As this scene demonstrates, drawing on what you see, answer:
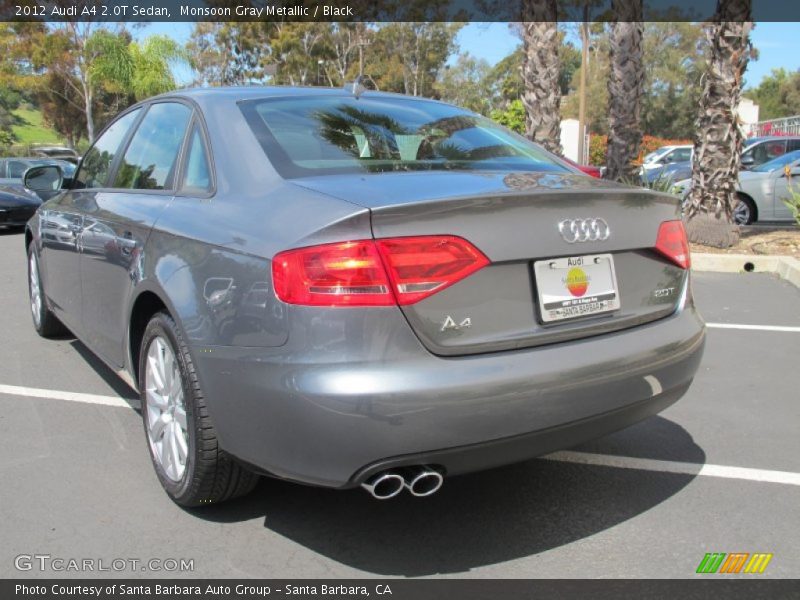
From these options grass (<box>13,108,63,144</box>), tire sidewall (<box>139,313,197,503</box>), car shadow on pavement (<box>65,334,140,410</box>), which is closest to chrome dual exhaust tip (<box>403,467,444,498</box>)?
tire sidewall (<box>139,313,197,503</box>)

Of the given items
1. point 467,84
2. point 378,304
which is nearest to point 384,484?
point 378,304

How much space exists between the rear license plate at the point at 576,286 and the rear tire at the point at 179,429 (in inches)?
49.3

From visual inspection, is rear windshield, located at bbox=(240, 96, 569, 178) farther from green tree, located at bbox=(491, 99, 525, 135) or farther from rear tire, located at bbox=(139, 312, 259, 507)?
green tree, located at bbox=(491, 99, 525, 135)

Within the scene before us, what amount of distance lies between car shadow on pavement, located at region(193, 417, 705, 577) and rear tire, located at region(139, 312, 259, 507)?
181 millimetres

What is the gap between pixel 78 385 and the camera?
473 centimetres

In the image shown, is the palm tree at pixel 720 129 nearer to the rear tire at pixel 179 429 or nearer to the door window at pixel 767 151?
the door window at pixel 767 151

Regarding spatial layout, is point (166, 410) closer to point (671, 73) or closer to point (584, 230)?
point (584, 230)

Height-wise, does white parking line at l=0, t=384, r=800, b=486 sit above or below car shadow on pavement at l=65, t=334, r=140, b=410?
below

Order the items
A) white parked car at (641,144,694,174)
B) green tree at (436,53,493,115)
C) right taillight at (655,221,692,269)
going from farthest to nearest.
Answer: green tree at (436,53,493,115), white parked car at (641,144,694,174), right taillight at (655,221,692,269)

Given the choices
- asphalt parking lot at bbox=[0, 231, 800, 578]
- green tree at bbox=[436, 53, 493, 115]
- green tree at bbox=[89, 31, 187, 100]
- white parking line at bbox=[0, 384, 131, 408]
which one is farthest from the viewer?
green tree at bbox=[436, 53, 493, 115]

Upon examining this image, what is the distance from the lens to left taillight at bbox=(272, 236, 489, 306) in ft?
7.66

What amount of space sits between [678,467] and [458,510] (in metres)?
1.12
